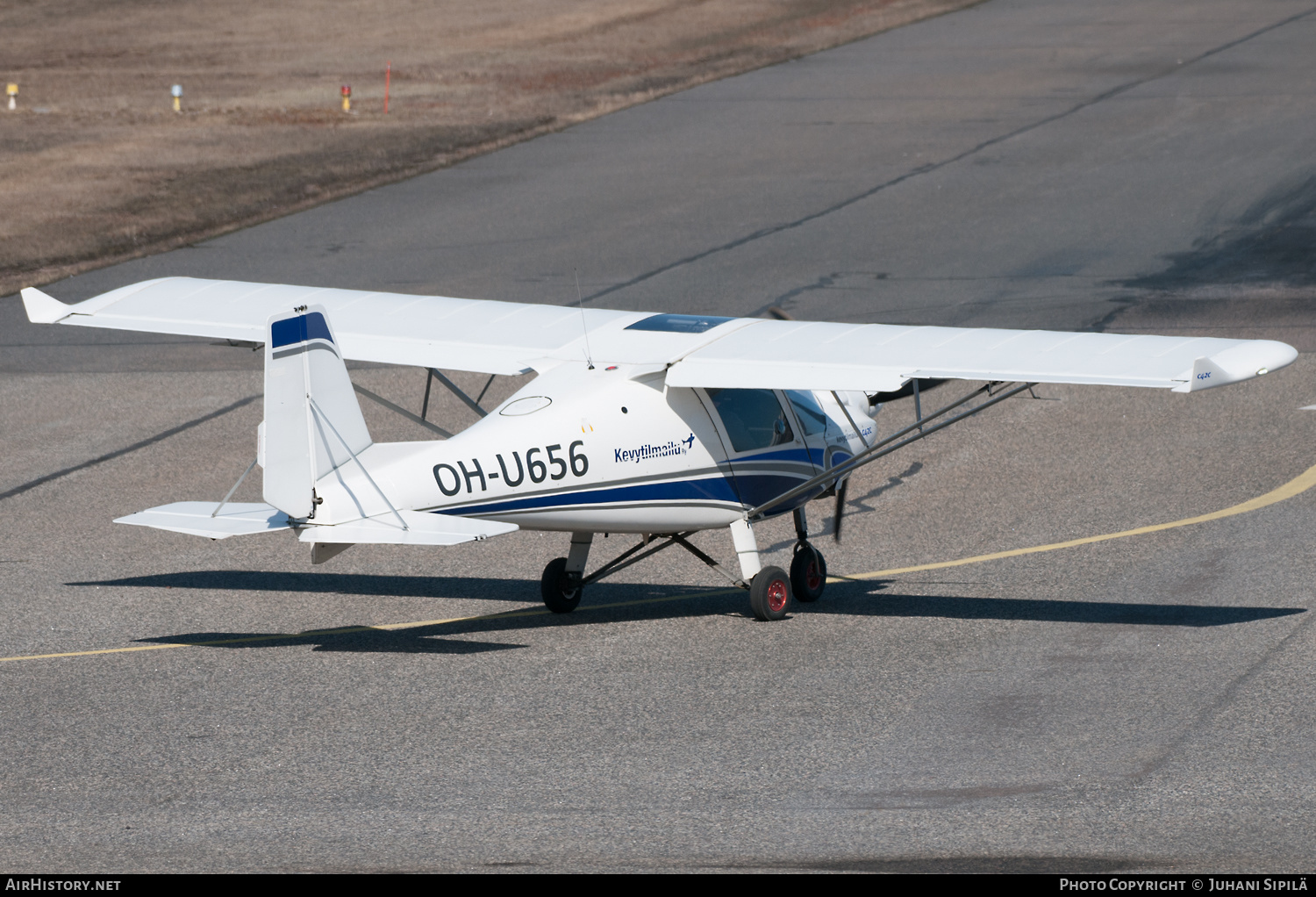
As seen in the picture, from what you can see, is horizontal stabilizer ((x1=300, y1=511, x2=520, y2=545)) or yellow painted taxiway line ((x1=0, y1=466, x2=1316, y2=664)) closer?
horizontal stabilizer ((x1=300, y1=511, x2=520, y2=545))

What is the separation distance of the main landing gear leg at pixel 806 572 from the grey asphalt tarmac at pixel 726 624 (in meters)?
0.28

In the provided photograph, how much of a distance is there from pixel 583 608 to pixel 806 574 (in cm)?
204

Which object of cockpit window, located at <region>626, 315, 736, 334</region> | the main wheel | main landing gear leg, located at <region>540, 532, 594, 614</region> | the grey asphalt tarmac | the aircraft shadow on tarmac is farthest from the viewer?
main landing gear leg, located at <region>540, 532, 594, 614</region>

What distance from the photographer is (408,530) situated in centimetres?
1232

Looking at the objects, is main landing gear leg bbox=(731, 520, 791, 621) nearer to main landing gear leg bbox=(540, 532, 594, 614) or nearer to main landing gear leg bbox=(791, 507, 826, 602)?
main landing gear leg bbox=(791, 507, 826, 602)

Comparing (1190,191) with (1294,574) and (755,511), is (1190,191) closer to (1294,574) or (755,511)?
(1294,574)

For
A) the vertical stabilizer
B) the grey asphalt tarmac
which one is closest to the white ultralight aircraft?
the vertical stabilizer

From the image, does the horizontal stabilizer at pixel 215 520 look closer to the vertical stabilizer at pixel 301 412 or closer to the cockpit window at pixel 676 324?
the vertical stabilizer at pixel 301 412

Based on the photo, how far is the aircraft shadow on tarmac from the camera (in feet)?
46.7

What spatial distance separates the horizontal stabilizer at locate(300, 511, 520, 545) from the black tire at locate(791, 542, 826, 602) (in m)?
3.59

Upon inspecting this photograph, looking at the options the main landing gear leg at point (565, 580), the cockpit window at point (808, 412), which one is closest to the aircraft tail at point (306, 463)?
the main landing gear leg at point (565, 580)

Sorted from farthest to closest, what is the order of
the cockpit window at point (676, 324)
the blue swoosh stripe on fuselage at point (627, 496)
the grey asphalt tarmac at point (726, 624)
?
the cockpit window at point (676, 324)
the blue swoosh stripe on fuselage at point (627, 496)
the grey asphalt tarmac at point (726, 624)

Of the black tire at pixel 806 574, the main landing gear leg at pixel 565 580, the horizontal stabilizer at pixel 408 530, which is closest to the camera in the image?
the horizontal stabilizer at pixel 408 530

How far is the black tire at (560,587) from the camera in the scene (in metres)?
15.0
